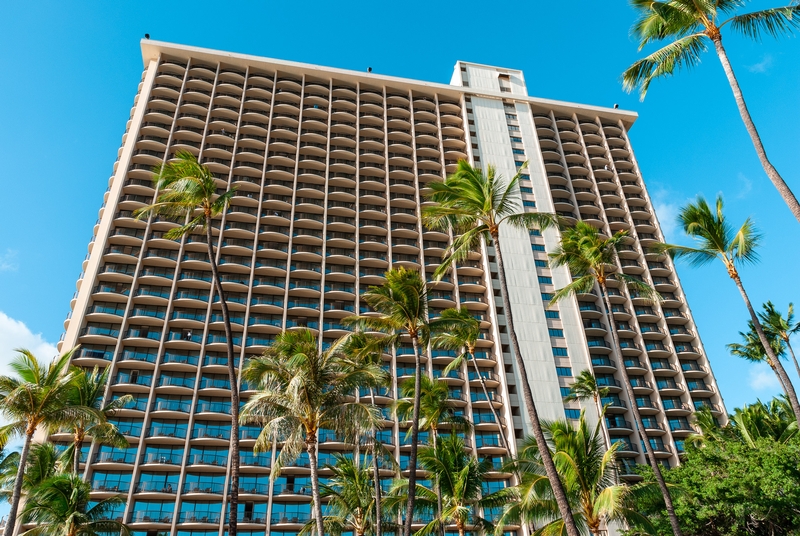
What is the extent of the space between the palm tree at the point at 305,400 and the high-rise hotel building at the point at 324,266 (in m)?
23.0

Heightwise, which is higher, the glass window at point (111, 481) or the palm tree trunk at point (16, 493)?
the glass window at point (111, 481)

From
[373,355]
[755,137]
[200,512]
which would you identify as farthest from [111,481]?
[755,137]

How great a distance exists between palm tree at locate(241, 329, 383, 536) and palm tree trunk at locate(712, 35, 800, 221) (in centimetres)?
1705

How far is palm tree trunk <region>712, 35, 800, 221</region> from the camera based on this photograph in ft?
59.1

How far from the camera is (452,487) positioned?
3041 centimetres

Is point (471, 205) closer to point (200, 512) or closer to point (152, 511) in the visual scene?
point (200, 512)

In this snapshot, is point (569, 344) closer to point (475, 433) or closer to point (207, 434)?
point (475, 433)

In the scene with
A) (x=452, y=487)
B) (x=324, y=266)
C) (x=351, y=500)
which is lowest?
(x=351, y=500)

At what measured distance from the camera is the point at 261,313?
206ft

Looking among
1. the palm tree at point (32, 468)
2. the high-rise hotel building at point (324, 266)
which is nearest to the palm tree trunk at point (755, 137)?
the palm tree at point (32, 468)

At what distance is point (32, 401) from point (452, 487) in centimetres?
2074

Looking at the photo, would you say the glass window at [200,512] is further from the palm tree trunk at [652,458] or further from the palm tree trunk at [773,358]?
the palm tree trunk at [773,358]

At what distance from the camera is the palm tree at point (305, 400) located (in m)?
24.4

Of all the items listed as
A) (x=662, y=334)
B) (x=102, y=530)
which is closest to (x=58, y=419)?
(x=102, y=530)
